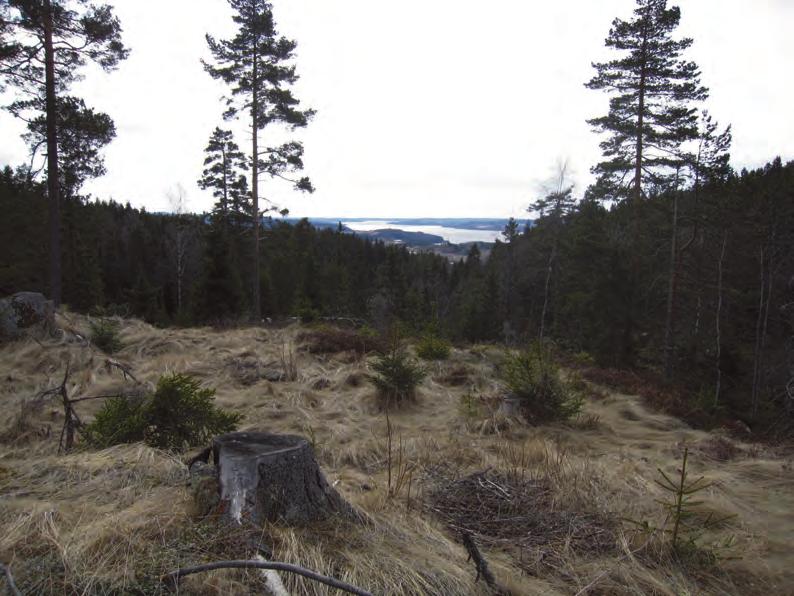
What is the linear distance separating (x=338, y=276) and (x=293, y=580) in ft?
170

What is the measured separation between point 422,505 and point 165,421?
2.26 meters

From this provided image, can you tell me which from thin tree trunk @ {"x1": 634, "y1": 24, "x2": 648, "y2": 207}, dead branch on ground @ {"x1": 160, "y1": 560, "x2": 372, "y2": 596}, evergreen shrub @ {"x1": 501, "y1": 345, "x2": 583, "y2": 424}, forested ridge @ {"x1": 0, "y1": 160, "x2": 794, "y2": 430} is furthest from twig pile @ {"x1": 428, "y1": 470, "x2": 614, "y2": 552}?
thin tree trunk @ {"x1": 634, "y1": 24, "x2": 648, "y2": 207}

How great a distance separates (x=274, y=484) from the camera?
7.16ft

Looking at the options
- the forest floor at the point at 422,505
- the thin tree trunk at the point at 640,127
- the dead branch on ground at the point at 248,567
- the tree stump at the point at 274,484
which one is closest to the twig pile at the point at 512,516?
→ the forest floor at the point at 422,505

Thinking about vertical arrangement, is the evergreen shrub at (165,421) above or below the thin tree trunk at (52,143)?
below

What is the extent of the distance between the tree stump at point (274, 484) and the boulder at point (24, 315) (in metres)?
7.89

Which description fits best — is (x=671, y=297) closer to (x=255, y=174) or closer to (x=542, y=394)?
(x=542, y=394)

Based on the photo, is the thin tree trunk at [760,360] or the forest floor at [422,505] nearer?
the forest floor at [422,505]

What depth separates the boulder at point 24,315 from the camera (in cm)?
797

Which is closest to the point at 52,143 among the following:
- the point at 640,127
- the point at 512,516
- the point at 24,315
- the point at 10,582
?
the point at 24,315

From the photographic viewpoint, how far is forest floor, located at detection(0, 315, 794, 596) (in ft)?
6.16

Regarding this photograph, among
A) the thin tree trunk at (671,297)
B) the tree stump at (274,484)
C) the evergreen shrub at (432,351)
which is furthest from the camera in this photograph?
the thin tree trunk at (671,297)

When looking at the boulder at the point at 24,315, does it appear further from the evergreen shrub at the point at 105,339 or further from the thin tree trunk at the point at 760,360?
the thin tree trunk at the point at 760,360

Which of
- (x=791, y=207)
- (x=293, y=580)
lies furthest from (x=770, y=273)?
(x=293, y=580)
